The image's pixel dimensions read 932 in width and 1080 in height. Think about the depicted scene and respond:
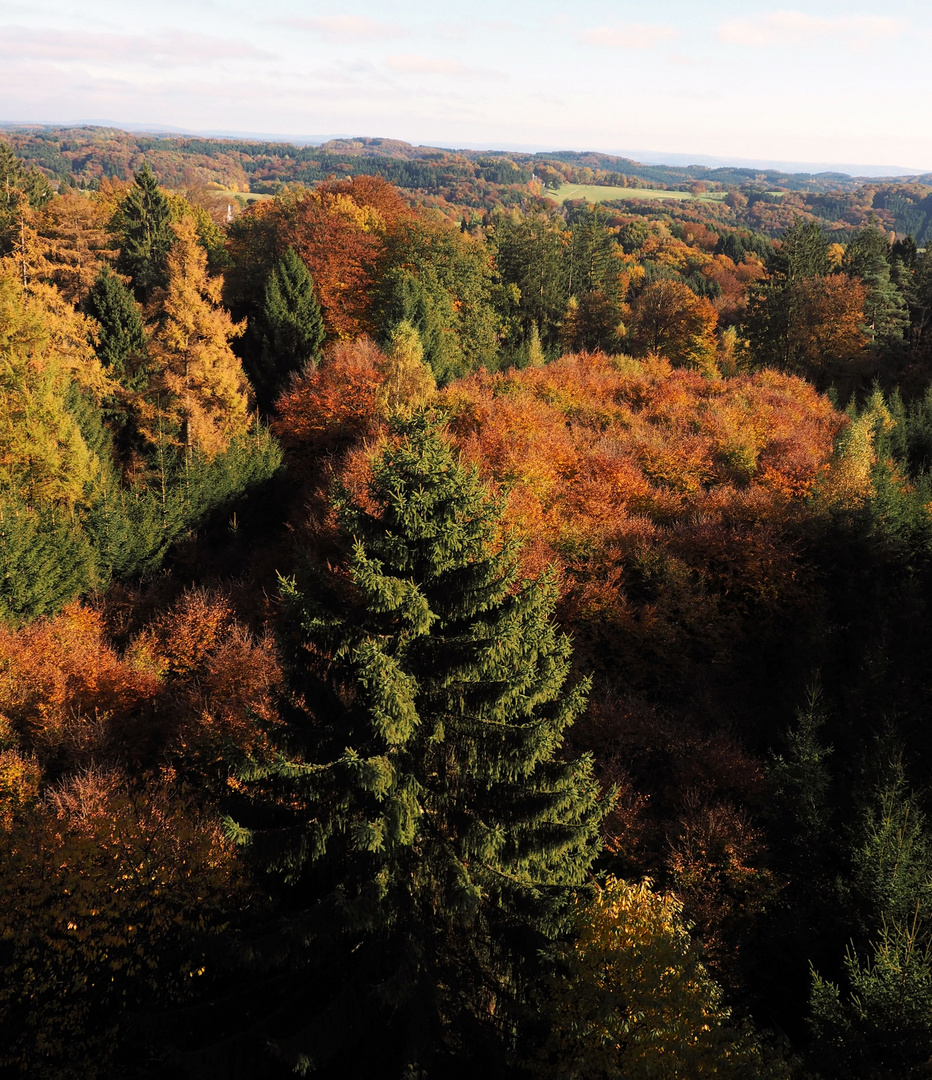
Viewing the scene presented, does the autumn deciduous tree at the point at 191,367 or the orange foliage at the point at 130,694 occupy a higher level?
the autumn deciduous tree at the point at 191,367

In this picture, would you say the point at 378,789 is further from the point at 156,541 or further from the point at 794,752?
the point at 156,541

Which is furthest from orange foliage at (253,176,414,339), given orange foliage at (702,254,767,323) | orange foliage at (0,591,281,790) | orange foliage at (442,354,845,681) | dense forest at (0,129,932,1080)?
orange foliage at (702,254,767,323)

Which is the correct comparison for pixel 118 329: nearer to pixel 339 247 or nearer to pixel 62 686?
pixel 339 247

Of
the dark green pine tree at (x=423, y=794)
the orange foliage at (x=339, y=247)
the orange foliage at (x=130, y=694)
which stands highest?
the orange foliage at (x=339, y=247)

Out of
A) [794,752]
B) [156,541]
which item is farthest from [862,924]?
[156,541]

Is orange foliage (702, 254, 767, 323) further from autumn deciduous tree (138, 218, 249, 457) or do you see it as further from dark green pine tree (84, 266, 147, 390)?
dark green pine tree (84, 266, 147, 390)

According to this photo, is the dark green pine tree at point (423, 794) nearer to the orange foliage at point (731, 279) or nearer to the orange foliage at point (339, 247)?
the orange foliage at point (339, 247)

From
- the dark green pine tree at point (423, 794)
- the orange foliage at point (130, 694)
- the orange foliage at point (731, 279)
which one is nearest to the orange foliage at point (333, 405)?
the orange foliage at point (130, 694)
